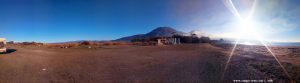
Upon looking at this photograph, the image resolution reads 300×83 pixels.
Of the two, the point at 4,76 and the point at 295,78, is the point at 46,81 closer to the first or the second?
the point at 4,76

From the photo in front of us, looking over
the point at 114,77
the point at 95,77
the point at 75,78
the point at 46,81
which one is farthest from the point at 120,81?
the point at 46,81

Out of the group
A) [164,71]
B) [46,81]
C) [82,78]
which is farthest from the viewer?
[164,71]

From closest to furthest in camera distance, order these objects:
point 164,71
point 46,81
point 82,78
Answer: point 46,81, point 82,78, point 164,71

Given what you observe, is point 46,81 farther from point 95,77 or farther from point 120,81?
point 120,81

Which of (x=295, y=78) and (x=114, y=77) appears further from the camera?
(x=114, y=77)

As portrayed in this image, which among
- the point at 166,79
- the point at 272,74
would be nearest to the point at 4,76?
the point at 166,79

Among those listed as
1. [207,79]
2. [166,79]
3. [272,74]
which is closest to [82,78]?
[166,79]

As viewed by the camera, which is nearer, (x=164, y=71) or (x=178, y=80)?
(x=178, y=80)

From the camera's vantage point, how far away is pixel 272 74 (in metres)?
6.80

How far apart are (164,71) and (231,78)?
7.68 feet

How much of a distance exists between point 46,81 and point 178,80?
4019 mm

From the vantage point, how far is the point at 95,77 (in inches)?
265

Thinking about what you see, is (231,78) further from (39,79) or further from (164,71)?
(39,79)

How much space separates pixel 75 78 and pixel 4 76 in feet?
8.44
